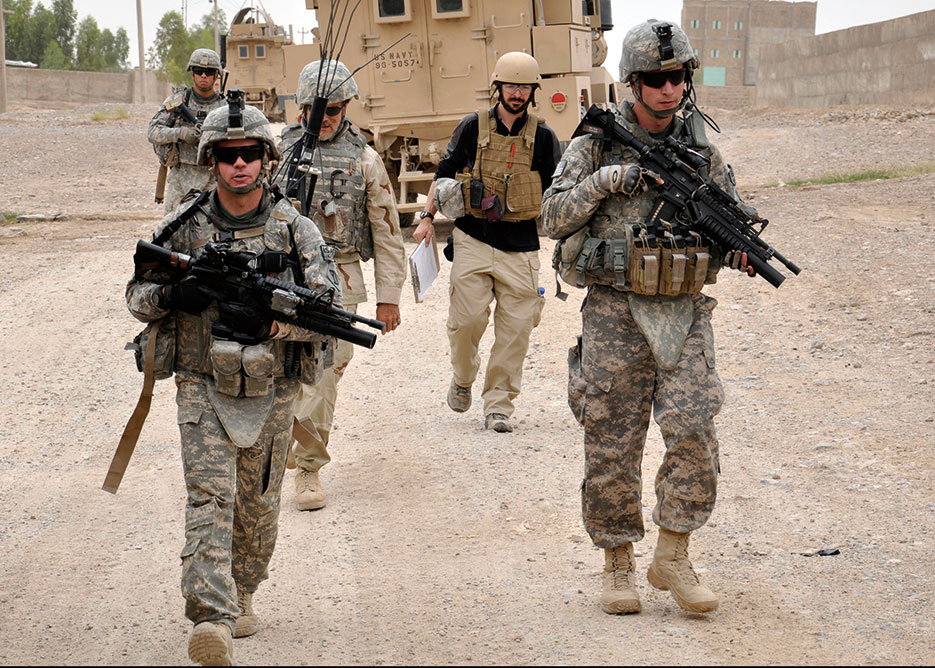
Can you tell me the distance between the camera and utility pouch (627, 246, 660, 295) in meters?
4.51

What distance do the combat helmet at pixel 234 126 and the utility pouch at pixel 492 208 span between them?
9.08 feet

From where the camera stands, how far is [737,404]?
26.3ft

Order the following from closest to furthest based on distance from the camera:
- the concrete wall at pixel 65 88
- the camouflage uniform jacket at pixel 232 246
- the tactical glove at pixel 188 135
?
1. the camouflage uniform jacket at pixel 232 246
2. the tactical glove at pixel 188 135
3. the concrete wall at pixel 65 88

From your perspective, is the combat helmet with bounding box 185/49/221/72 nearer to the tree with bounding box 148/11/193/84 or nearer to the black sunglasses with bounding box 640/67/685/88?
the black sunglasses with bounding box 640/67/685/88

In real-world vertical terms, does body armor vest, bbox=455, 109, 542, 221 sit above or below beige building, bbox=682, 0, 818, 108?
below

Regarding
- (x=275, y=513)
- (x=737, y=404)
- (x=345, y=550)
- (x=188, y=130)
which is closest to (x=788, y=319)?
(x=737, y=404)

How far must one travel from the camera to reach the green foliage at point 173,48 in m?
67.9

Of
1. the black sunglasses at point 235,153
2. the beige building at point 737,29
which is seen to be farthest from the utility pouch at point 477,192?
the beige building at point 737,29

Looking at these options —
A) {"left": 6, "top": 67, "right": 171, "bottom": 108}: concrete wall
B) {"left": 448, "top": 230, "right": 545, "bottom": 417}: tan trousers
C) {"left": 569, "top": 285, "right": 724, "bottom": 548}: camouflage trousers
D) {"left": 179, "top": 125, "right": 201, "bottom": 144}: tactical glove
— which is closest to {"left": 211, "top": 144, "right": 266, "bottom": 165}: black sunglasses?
{"left": 569, "top": 285, "right": 724, "bottom": 548}: camouflage trousers

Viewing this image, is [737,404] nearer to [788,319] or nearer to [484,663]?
[788,319]

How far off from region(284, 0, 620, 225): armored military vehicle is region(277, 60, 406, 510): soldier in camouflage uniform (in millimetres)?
7736

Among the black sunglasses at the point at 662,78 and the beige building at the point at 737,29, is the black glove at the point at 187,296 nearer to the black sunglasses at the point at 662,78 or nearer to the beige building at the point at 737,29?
the black sunglasses at the point at 662,78

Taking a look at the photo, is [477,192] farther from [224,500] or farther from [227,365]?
[224,500]

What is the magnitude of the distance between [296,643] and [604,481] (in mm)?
1254
